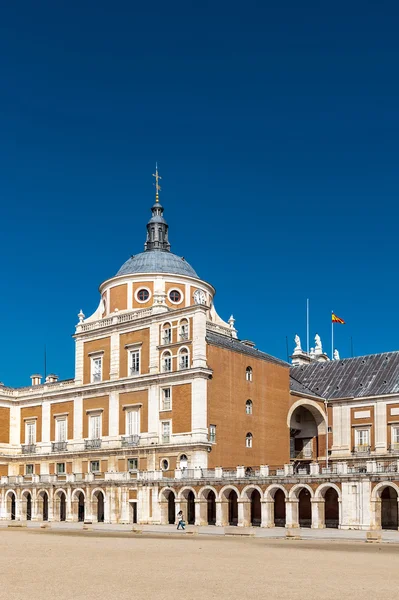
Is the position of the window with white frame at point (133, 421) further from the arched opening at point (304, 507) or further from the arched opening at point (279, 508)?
the arched opening at point (304, 507)

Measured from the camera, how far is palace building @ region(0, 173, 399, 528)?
58188 millimetres

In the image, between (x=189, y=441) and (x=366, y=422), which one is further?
(x=366, y=422)

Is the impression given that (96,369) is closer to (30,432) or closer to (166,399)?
(166,399)

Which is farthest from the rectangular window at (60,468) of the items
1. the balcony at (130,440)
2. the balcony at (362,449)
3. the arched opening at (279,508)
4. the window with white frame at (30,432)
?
the balcony at (362,449)

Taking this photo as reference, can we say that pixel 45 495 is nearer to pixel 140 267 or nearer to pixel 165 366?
pixel 165 366

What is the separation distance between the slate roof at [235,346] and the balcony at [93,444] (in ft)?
46.0

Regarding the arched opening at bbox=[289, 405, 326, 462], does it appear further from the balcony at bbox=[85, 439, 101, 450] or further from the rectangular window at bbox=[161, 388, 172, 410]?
the balcony at bbox=[85, 439, 101, 450]

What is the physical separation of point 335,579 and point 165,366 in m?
43.2

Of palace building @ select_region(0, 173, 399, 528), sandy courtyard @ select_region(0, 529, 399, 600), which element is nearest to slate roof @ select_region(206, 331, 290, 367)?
palace building @ select_region(0, 173, 399, 528)

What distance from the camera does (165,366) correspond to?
6575 cm

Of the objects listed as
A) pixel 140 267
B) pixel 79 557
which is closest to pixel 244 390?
pixel 140 267

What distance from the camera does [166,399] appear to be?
65.1 m

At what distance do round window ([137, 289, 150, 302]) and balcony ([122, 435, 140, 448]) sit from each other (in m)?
12.9

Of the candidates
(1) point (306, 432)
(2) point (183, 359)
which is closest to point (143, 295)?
(2) point (183, 359)
